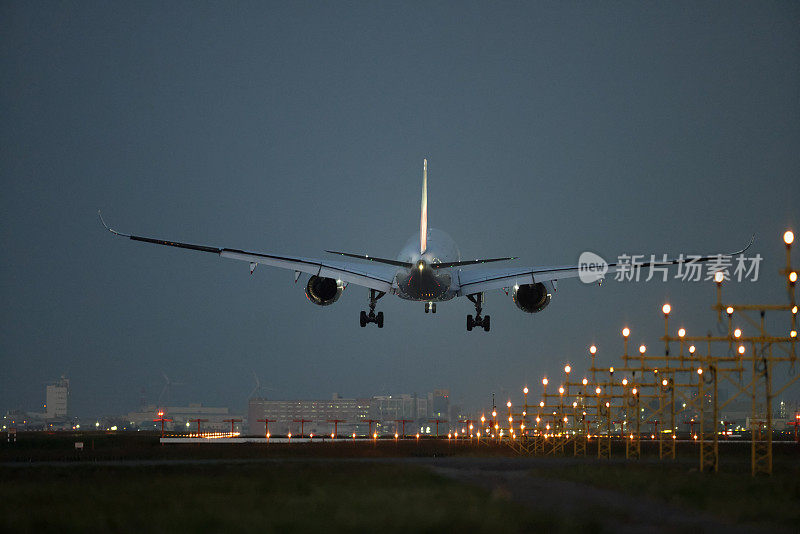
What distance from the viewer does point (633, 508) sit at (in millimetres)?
25594

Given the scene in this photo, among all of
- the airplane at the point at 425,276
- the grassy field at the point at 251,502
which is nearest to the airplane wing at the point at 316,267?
the airplane at the point at 425,276

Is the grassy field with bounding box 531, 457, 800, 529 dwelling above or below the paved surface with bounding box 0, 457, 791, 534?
above

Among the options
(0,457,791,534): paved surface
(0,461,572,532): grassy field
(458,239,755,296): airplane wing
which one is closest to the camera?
(0,457,791,534): paved surface

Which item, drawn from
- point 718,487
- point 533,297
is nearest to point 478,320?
point 533,297

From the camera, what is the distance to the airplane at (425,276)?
5922 cm

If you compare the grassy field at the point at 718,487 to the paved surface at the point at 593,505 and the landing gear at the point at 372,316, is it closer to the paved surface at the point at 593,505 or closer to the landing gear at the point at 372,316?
the paved surface at the point at 593,505

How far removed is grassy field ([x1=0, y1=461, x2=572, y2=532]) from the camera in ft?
72.6

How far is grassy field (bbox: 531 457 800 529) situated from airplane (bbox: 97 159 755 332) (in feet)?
66.6

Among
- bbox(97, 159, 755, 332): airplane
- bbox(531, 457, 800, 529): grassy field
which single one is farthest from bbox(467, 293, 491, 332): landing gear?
bbox(531, 457, 800, 529): grassy field

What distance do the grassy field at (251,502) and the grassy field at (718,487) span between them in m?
4.88

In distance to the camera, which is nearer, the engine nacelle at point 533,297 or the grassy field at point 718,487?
the grassy field at point 718,487

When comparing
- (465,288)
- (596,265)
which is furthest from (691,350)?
(465,288)

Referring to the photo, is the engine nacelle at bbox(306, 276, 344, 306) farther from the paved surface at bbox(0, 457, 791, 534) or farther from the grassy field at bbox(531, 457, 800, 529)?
the grassy field at bbox(531, 457, 800, 529)

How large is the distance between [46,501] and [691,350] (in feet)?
112
